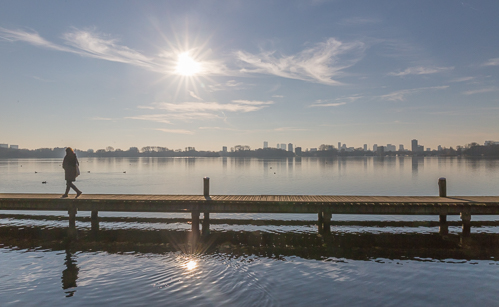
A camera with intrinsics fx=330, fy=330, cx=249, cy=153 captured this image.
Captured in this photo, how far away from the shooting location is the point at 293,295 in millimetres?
10859

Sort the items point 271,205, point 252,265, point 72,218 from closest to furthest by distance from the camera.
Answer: point 252,265, point 271,205, point 72,218

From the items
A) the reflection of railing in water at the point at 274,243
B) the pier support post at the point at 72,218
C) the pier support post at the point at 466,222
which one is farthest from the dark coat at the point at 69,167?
the pier support post at the point at 466,222

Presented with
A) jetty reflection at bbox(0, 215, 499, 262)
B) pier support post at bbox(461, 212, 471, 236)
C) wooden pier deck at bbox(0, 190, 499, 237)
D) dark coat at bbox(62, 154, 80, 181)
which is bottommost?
jetty reflection at bbox(0, 215, 499, 262)

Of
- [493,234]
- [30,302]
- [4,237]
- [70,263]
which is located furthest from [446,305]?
[4,237]

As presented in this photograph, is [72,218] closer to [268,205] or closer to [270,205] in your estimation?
[268,205]

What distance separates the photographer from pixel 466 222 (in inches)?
711

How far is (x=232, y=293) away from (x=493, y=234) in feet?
54.7

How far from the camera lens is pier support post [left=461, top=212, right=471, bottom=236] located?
17.8 metres

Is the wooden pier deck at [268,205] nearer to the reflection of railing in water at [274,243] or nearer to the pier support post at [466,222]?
the pier support post at [466,222]

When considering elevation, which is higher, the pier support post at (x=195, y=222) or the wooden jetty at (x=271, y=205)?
the wooden jetty at (x=271, y=205)

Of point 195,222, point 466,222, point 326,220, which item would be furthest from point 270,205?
point 466,222

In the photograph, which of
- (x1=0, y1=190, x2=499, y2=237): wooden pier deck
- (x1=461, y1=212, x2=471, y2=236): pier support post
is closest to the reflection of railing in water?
(x1=461, y1=212, x2=471, y2=236): pier support post

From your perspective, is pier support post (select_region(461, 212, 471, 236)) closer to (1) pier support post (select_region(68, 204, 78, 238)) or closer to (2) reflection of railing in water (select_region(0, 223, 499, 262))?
(2) reflection of railing in water (select_region(0, 223, 499, 262))

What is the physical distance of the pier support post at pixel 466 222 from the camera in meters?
17.8
